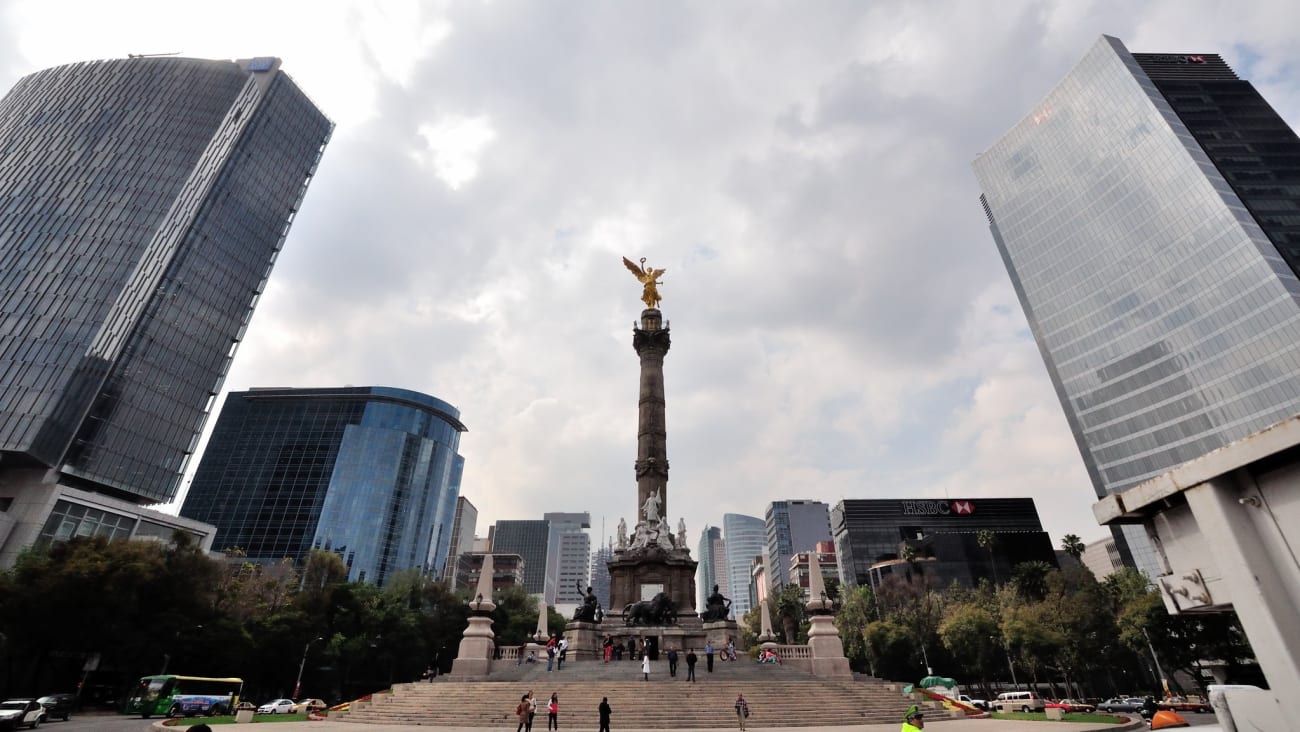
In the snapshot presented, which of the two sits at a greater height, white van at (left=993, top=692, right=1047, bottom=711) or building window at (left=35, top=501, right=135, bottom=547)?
building window at (left=35, top=501, right=135, bottom=547)

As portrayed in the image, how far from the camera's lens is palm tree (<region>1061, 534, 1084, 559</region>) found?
7356 cm

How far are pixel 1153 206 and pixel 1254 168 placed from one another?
1407 cm

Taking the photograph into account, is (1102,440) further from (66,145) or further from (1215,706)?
(66,145)

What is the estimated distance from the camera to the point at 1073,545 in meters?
74.2

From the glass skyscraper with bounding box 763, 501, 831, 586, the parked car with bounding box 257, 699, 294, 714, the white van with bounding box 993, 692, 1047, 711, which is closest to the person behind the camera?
the parked car with bounding box 257, 699, 294, 714

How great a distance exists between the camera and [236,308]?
73.1 meters

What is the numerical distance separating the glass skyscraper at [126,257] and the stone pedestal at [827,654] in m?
59.5

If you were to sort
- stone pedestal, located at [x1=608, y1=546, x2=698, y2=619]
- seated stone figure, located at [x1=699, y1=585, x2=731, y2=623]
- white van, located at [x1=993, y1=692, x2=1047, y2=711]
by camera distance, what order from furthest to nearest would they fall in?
white van, located at [x1=993, y1=692, x2=1047, y2=711] < stone pedestal, located at [x1=608, y1=546, x2=698, y2=619] < seated stone figure, located at [x1=699, y1=585, x2=731, y2=623]

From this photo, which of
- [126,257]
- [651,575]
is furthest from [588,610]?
[126,257]

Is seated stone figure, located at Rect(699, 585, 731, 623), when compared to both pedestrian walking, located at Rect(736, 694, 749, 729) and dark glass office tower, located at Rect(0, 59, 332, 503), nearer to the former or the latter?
pedestrian walking, located at Rect(736, 694, 749, 729)

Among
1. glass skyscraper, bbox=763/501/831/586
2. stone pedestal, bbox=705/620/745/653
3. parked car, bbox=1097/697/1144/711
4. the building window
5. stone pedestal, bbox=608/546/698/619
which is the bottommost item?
parked car, bbox=1097/697/1144/711

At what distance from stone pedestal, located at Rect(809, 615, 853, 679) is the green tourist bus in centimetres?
3245

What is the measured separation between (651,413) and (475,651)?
2028cm

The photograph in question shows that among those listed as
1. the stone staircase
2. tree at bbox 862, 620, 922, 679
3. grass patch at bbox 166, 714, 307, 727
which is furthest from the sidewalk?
tree at bbox 862, 620, 922, 679
